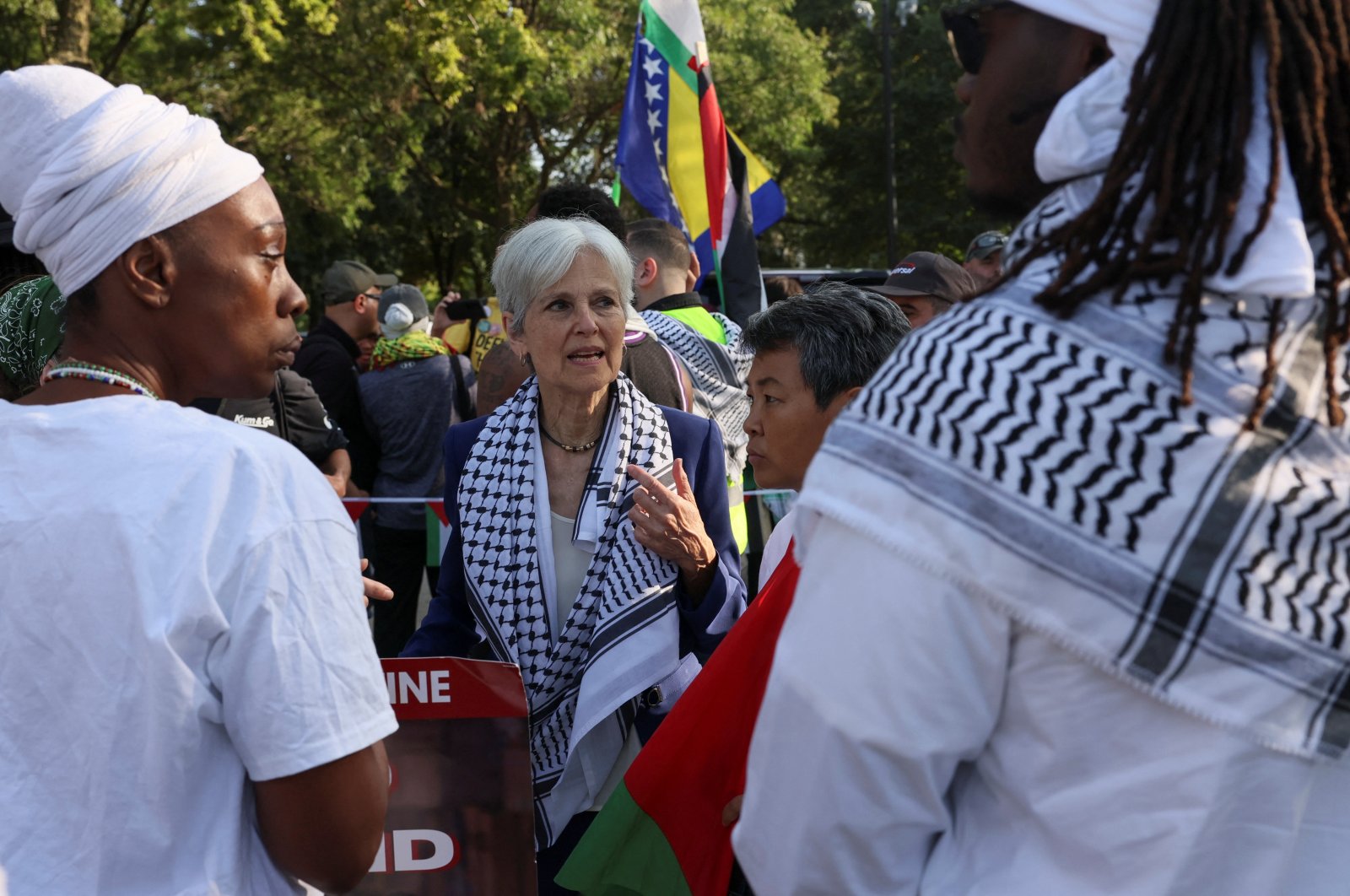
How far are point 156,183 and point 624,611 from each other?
1.68 m

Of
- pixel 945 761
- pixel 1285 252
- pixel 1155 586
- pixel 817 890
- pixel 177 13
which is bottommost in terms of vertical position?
pixel 177 13

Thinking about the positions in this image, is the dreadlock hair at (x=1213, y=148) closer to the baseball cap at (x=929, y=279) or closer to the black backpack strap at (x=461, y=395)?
the baseball cap at (x=929, y=279)

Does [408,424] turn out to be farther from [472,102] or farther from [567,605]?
[472,102]

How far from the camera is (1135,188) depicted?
133cm

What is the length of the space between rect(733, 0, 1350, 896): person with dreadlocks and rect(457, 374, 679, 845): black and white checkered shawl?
166 centimetres

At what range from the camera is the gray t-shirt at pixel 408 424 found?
6.93 metres

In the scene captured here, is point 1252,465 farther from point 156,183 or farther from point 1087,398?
point 156,183

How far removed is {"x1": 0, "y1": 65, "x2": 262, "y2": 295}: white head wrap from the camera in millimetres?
1602

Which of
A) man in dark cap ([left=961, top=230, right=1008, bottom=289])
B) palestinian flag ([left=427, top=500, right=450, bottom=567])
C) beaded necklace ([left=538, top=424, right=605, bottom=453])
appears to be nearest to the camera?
beaded necklace ([left=538, top=424, right=605, bottom=453])

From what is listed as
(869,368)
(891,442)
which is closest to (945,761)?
(891,442)

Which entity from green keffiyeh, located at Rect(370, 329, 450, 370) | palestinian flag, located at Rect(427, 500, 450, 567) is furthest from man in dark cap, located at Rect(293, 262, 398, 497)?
palestinian flag, located at Rect(427, 500, 450, 567)

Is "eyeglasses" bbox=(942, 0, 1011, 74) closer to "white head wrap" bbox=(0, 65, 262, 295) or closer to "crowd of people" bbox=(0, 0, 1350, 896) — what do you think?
"crowd of people" bbox=(0, 0, 1350, 896)

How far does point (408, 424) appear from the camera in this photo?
697 cm

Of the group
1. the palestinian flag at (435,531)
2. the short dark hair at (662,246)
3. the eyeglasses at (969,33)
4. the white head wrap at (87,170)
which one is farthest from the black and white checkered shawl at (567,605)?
the palestinian flag at (435,531)
